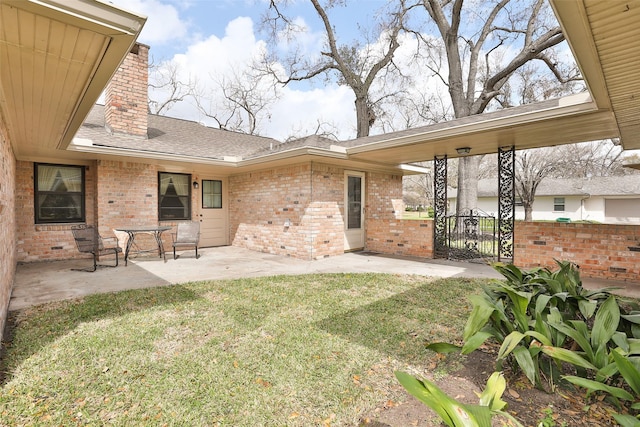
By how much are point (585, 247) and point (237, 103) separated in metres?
23.0

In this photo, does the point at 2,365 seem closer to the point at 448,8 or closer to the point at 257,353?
the point at 257,353

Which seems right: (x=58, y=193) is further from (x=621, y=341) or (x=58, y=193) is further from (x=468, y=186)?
(x=468, y=186)

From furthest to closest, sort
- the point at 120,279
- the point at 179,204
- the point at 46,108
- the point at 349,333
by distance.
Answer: the point at 179,204 → the point at 120,279 → the point at 46,108 → the point at 349,333

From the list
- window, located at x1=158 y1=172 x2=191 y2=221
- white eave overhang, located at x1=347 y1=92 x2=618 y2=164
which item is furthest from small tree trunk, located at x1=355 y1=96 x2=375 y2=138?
window, located at x1=158 y1=172 x2=191 y2=221

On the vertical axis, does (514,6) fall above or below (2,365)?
above

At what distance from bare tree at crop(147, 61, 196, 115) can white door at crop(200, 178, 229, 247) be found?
592 inches

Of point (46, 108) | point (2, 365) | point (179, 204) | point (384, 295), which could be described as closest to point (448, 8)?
point (179, 204)

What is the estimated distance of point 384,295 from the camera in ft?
15.4

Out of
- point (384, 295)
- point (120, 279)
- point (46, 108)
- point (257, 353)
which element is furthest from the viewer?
point (120, 279)

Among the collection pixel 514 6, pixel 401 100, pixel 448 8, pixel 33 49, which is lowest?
pixel 33 49

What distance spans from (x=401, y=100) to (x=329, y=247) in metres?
15.2

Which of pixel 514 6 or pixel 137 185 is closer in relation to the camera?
pixel 137 185

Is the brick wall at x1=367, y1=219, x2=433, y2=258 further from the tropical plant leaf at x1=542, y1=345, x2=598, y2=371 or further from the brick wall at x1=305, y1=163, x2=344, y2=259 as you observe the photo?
the tropical plant leaf at x1=542, y1=345, x2=598, y2=371

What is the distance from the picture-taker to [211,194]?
995 centimetres
